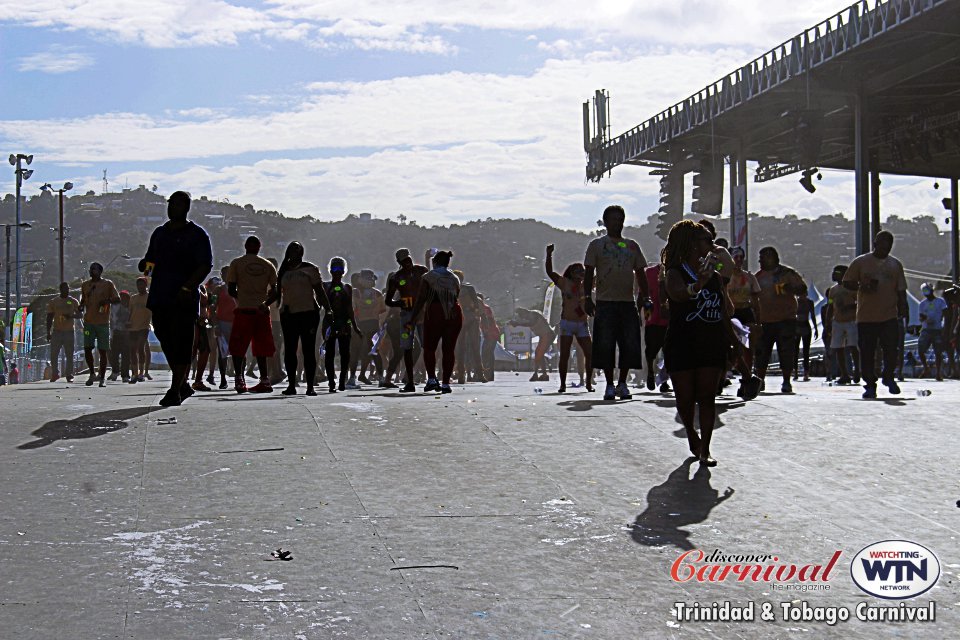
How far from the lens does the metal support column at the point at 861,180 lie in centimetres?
4050

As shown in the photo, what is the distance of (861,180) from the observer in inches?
1607

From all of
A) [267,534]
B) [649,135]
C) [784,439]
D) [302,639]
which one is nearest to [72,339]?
[784,439]

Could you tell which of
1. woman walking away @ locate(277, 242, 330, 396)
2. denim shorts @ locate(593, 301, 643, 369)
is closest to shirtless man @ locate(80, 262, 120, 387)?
woman walking away @ locate(277, 242, 330, 396)

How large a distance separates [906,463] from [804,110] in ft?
120

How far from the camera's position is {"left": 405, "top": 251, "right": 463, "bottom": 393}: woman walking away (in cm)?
1331

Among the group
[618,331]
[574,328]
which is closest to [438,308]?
[574,328]

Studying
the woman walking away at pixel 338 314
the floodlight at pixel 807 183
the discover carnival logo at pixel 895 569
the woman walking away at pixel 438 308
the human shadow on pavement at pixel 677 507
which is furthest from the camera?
the floodlight at pixel 807 183

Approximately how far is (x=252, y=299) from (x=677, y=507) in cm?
698

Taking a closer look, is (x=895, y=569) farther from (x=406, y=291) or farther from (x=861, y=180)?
(x=861, y=180)

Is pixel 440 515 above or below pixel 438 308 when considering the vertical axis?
below

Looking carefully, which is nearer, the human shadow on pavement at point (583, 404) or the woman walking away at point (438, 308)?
the human shadow on pavement at point (583, 404)

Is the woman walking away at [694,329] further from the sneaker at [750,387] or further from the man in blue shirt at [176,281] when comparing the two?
the man in blue shirt at [176,281]

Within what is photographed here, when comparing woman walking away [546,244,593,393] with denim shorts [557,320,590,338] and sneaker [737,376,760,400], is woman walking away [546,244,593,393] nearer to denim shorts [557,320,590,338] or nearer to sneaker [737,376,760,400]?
denim shorts [557,320,590,338]

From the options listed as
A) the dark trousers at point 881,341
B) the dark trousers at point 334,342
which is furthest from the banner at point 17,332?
the dark trousers at point 881,341
